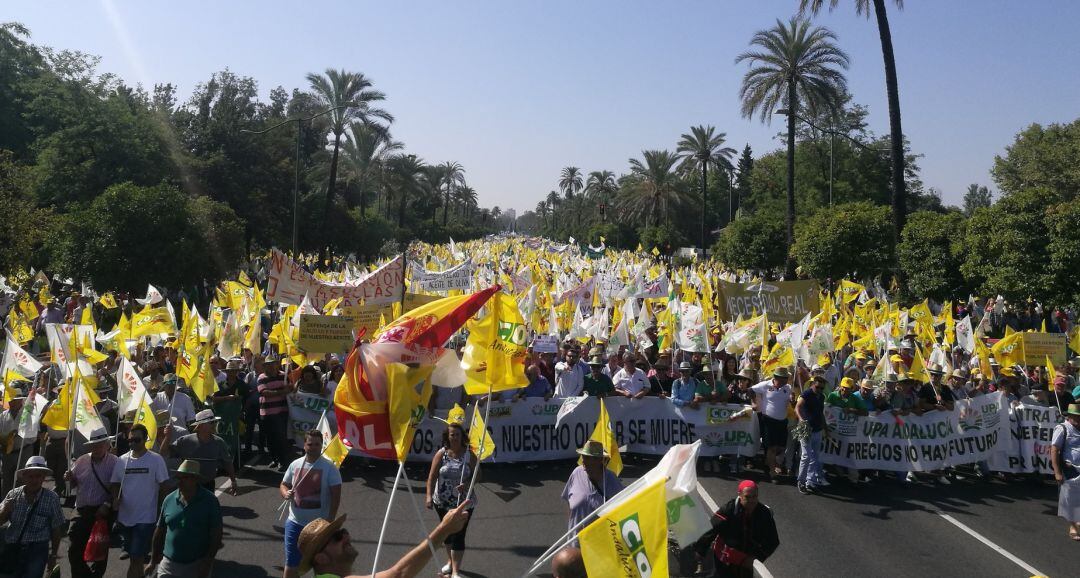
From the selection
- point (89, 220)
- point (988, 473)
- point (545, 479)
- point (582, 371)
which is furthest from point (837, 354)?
point (89, 220)

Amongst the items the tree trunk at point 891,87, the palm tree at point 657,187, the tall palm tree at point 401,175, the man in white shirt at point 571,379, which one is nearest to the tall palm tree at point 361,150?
the tall palm tree at point 401,175

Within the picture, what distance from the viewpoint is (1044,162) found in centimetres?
4678

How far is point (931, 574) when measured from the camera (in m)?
6.91

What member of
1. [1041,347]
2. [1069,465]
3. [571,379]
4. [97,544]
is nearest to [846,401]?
[1069,465]

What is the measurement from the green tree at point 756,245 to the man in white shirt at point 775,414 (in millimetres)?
29977

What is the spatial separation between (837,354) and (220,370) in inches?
429

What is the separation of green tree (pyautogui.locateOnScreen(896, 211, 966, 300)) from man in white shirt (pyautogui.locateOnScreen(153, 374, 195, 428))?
20.7m

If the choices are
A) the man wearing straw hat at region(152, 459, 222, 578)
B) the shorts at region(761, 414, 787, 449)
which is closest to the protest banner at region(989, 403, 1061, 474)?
the shorts at region(761, 414, 787, 449)

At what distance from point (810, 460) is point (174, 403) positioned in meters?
6.97

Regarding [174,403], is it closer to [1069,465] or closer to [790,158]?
[1069,465]

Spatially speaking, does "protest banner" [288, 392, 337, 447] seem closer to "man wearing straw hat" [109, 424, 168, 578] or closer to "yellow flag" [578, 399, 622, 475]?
"man wearing straw hat" [109, 424, 168, 578]

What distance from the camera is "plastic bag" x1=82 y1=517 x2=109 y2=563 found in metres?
5.82

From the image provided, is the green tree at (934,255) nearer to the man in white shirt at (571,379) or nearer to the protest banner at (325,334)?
the man in white shirt at (571,379)

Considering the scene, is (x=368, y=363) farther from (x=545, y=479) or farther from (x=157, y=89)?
(x=157, y=89)
